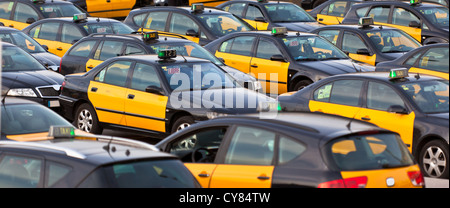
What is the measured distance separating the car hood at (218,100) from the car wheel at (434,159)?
2.36m

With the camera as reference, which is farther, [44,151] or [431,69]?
[431,69]

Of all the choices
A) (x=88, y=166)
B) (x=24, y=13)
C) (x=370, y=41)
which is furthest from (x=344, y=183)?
(x=24, y=13)

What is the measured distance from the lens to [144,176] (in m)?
6.55

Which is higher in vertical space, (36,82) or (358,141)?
(358,141)

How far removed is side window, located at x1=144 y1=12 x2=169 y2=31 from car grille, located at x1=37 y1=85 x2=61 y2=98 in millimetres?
5714

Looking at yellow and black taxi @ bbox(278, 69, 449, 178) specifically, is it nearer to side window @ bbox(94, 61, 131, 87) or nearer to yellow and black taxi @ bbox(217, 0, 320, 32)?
side window @ bbox(94, 61, 131, 87)

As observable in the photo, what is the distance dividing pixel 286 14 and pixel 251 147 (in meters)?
14.6

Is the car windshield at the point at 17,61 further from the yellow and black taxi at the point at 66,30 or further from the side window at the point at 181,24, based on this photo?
the side window at the point at 181,24

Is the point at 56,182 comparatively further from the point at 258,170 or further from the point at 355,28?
the point at 355,28

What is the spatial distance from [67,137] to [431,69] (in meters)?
8.00

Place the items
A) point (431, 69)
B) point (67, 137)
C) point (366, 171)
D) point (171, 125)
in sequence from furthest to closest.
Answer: point (431, 69) < point (171, 125) < point (67, 137) < point (366, 171)

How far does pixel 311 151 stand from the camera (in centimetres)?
739

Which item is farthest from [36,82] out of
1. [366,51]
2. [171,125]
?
[366,51]

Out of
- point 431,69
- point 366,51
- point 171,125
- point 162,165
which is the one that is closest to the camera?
point 162,165
